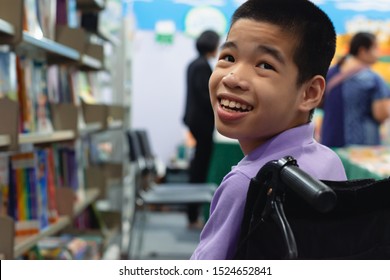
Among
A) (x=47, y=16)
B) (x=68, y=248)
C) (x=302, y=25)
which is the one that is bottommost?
(x=68, y=248)

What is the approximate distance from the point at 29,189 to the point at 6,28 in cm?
69

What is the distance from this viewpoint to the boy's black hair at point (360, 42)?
3.40 m

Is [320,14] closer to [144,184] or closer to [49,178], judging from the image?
[49,178]

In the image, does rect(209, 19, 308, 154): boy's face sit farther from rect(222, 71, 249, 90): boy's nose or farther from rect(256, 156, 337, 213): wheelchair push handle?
rect(256, 156, 337, 213): wheelchair push handle

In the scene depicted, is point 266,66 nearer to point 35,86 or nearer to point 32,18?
point 32,18

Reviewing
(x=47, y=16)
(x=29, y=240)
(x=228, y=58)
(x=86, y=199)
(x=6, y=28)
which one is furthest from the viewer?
(x=86, y=199)

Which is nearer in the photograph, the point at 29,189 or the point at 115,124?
the point at 29,189

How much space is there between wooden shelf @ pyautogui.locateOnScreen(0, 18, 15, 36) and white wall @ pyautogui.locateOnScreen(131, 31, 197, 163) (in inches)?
214

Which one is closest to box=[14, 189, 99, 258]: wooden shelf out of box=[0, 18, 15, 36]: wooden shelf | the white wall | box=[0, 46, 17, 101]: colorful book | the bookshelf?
the bookshelf

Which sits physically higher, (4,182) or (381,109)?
(381,109)

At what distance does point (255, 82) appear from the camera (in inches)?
33.9

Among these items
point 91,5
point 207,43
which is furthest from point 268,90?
point 207,43

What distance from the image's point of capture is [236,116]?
0.88 metres

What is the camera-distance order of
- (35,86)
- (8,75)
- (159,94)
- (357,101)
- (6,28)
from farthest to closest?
(159,94)
(357,101)
(35,86)
(8,75)
(6,28)
